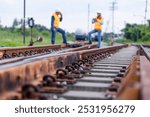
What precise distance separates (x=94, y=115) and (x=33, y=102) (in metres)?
0.47

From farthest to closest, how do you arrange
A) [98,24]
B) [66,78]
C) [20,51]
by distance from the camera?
1. [98,24]
2. [20,51]
3. [66,78]

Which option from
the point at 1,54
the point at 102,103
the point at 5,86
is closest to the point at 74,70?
the point at 5,86

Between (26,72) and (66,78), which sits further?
(66,78)

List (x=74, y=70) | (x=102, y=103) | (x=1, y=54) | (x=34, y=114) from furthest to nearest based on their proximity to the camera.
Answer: (x=1, y=54) → (x=74, y=70) → (x=102, y=103) → (x=34, y=114)

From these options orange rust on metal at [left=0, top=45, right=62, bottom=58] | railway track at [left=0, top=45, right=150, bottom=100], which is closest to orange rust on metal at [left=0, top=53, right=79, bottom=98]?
railway track at [left=0, top=45, right=150, bottom=100]

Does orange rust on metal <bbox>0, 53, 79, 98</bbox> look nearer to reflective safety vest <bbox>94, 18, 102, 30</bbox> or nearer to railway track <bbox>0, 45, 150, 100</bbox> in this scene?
railway track <bbox>0, 45, 150, 100</bbox>

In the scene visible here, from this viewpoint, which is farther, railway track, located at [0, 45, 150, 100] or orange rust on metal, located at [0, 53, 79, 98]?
orange rust on metal, located at [0, 53, 79, 98]

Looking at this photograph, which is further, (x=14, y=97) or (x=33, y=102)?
(x=14, y=97)

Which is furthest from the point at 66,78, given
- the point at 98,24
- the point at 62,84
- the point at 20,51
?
the point at 98,24

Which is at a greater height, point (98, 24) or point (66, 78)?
point (98, 24)

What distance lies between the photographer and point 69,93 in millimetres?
4500

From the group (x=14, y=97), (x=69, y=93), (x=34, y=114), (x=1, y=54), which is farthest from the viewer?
(x=1, y=54)

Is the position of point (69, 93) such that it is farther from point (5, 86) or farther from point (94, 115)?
point (94, 115)

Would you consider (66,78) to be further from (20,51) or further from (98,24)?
(98,24)
